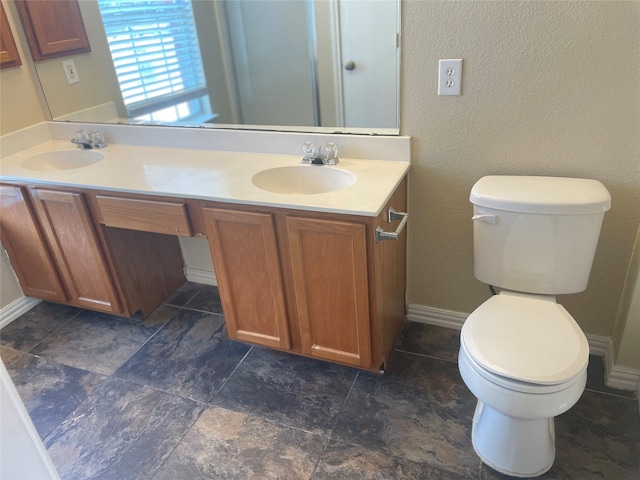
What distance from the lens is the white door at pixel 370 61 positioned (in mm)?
1843

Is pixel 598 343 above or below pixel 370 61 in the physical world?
below

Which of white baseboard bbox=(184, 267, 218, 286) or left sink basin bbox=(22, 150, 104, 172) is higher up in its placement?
left sink basin bbox=(22, 150, 104, 172)

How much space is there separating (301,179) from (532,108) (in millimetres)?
884

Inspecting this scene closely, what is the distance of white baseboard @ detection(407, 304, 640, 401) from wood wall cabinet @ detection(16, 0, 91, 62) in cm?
207

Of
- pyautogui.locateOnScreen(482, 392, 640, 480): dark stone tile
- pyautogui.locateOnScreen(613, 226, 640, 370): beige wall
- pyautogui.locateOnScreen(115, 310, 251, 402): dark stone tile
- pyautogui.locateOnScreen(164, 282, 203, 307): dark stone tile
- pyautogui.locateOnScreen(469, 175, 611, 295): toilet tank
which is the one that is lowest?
pyautogui.locateOnScreen(482, 392, 640, 480): dark stone tile

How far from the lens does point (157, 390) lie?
201cm

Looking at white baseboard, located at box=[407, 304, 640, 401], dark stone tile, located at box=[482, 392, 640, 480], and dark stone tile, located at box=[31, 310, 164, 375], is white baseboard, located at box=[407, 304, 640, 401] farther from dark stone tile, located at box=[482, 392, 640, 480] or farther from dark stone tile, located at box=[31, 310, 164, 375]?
dark stone tile, located at box=[31, 310, 164, 375]

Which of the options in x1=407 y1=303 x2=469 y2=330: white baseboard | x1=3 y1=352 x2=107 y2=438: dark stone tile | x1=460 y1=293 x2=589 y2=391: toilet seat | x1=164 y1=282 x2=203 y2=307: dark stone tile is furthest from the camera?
x1=164 y1=282 x2=203 y2=307: dark stone tile

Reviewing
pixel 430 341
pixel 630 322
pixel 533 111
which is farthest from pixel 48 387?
pixel 630 322

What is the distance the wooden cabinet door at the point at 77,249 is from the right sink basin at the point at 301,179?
2.53ft

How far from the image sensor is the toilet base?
1.52m

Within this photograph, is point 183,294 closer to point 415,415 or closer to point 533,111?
point 415,415

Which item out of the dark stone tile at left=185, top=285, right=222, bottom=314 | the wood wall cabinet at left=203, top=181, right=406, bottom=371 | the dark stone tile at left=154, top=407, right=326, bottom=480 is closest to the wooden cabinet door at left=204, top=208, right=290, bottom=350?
the wood wall cabinet at left=203, top=181, right=406, bottom=371

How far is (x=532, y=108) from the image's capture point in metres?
1.69
